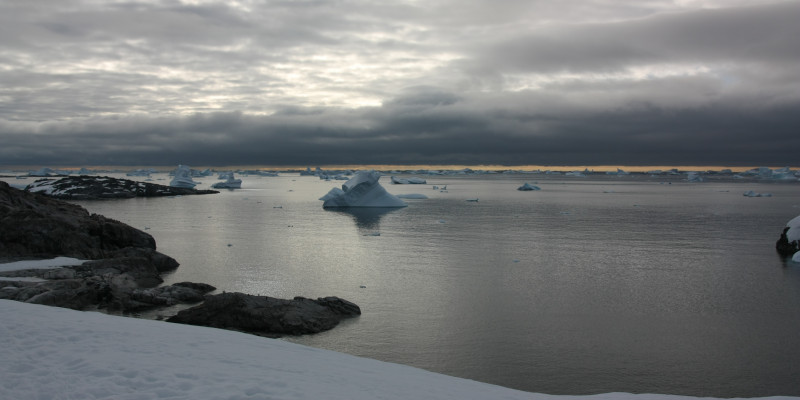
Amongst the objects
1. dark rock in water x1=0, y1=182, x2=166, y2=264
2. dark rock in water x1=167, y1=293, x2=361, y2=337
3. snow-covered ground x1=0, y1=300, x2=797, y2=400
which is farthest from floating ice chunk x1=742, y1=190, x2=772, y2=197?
snow-covered ground x1=0, y1=300, x2=797, y2=400

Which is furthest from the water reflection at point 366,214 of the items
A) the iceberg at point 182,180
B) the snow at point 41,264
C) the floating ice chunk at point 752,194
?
the floating ice chunk at point 752,194

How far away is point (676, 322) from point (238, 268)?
1048 centimetres

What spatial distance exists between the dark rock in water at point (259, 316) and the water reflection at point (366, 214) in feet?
47.1

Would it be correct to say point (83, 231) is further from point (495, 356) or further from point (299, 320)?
point (495, 356)

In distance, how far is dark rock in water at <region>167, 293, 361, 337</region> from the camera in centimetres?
888

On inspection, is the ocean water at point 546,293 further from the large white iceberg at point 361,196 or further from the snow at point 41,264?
the large white iceberg at point 361,196

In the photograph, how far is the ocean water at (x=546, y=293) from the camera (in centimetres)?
750

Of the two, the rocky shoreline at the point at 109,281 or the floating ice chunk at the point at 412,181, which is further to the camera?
the floating ice chunk at the point at 412,181

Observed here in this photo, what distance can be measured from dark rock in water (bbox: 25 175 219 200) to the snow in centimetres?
3736

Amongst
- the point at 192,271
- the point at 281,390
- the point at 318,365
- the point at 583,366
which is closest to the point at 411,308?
the point at 583,366

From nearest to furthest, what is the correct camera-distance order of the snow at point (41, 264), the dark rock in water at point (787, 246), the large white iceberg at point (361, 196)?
the snow at point (41, 264) → the dark rock in water at point (787, 246) → the large white iceberg at point (361, 196)

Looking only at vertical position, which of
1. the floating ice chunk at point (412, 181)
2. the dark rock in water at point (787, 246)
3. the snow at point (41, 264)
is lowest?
the snow at point (41, 264)

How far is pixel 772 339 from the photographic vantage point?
875cm

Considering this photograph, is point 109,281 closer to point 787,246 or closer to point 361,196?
point 787,246
